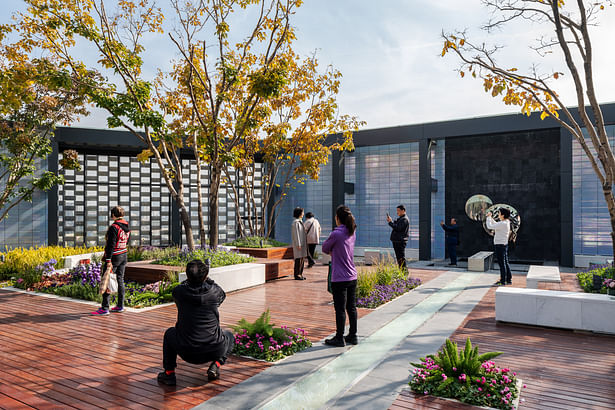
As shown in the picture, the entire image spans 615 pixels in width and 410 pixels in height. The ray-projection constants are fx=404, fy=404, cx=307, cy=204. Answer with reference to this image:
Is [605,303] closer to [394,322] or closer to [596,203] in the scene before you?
[394,322]

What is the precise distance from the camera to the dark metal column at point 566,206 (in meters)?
13.2

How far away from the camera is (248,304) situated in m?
7.52

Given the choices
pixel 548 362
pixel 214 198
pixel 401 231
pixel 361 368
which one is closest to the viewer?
pixel 361 368

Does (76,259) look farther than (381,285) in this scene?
Yes

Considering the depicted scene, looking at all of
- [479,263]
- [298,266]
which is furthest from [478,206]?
[298,266]

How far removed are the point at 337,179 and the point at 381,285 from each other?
30.3ft

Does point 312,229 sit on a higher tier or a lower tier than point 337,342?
higher

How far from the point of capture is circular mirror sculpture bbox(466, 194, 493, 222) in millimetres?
15867

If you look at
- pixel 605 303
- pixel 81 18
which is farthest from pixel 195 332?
pixel 81 18

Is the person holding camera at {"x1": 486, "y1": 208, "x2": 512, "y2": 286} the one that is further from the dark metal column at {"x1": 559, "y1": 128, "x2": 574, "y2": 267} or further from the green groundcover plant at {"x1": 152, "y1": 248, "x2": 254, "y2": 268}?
the green groundcover plant at {"x1": 152, "y1": 248, "x2": 254, "y2": 268}

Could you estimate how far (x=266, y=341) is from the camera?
4.72m

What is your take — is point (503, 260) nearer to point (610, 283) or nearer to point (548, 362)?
point (610, 283)

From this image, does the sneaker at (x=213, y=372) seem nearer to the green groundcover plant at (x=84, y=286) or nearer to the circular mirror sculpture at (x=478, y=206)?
the green groundcover plant at (x=84, y=286)

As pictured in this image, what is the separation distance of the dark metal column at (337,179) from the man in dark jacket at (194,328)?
1342 centimetres
